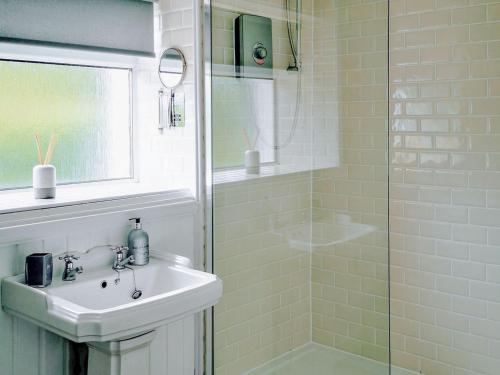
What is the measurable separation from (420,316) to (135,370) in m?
1.61

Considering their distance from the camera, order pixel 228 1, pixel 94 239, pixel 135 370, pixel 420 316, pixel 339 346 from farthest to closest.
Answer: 1. pixel 420 316
2. pixel 339 346
3. pixel 228 1
4. pixel 94 239
5. pixel 135 370

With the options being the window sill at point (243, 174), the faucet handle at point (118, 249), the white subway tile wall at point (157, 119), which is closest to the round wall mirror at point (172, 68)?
the white subway tile wall at point (157, 119)

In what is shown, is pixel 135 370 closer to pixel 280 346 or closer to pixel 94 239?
pixel 94 239

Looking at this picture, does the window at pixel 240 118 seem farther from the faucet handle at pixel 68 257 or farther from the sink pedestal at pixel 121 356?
the sink pedestal at pixel 121 356

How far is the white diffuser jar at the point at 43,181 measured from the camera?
2.15 metres

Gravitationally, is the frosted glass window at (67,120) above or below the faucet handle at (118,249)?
above

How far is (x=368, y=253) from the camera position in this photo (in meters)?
2.63

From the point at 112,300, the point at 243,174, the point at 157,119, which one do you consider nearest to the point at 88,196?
the point at 112,300

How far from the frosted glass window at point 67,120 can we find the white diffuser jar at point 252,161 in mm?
609

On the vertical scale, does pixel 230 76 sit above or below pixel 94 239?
above

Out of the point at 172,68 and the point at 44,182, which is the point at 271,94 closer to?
the point at 172,68

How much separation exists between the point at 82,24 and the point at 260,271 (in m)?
1.35

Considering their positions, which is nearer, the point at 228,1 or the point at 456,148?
the point at 228,1

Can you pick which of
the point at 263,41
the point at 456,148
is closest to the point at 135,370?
the point at 263,41
